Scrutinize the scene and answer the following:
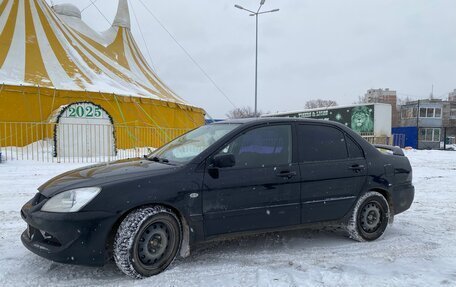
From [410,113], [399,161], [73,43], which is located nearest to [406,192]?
[399,161]

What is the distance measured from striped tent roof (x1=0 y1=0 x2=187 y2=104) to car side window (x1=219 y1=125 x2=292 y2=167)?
46.1 ft

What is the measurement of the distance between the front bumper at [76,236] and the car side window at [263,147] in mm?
1425

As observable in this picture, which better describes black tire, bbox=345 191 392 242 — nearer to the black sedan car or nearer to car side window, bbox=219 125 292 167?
the black sedan car

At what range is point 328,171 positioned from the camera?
4836 millimetres

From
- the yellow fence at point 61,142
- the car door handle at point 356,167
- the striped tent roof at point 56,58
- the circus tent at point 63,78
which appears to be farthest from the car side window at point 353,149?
the striped tent roof at point 56,58

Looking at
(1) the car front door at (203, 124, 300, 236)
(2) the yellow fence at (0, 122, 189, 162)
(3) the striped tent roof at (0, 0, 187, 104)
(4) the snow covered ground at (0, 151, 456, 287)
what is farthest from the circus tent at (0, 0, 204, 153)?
(1) the car front door at (203, 124, 300, 236)

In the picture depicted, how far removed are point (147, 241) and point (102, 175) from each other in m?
0.77

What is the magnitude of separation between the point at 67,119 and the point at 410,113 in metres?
52.7

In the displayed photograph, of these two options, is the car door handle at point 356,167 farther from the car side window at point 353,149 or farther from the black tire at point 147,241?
the black tire at point 147,241

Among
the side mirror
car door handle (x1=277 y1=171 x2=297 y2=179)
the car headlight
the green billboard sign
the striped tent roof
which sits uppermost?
the striped tent roof

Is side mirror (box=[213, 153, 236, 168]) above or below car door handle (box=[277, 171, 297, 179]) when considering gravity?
above

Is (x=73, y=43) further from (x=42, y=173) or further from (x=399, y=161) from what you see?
(x=399, y=161)

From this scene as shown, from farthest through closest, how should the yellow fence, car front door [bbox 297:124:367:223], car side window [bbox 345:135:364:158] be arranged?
the yellow fence → car side window [bbox 345:135:364:158] → car front door [bbox 297:124:367:223]

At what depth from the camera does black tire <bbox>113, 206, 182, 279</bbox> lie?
3.69m
